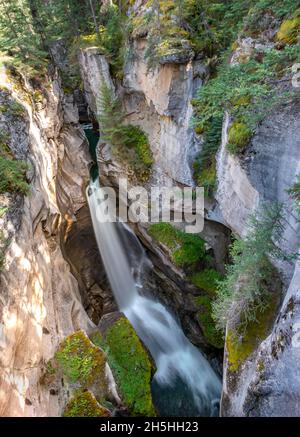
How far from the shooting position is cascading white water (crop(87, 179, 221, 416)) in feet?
43.7

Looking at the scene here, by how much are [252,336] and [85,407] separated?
186 inches

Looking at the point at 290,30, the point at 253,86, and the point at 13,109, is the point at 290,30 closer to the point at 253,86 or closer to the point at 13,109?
the point at 253,86

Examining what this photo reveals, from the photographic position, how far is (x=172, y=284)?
1528cm

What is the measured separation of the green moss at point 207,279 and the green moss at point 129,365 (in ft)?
11.9

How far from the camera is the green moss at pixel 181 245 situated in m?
13.9

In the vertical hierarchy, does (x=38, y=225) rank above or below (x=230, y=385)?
above

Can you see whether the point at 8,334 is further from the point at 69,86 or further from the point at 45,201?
the point at 69,86

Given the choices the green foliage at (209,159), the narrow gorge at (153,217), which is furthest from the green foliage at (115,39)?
the green foliage at (209,159)

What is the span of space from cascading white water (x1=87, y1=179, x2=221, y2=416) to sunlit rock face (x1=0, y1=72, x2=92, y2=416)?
8.02 feet

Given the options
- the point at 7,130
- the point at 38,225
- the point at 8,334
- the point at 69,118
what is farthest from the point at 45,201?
the point at 69,118

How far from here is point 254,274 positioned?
7070 mm

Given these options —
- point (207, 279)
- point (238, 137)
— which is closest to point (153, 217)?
point (207, 279)
